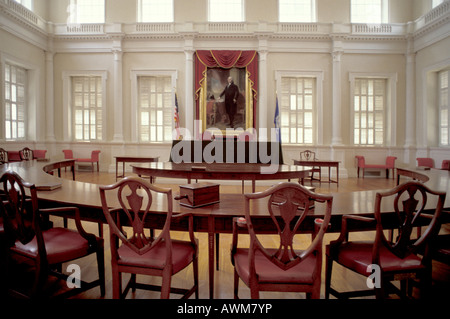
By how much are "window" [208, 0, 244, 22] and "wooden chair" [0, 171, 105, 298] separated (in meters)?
10.4

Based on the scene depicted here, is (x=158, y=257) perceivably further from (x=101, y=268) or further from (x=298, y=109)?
(x=298, y=109)

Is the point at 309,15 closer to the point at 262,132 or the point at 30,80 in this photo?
the point at 262,132

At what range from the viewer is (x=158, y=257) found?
1.92m

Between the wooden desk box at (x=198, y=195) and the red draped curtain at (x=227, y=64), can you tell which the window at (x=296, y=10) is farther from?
the wooden desk box at (x=198, y=195)

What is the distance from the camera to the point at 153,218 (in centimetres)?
210

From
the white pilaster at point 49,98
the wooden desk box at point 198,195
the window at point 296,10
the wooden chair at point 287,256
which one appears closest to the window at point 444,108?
the window at point 296,10

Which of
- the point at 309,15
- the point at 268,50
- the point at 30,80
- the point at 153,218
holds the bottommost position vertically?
the point at 153,218

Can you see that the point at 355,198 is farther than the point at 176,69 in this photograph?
No

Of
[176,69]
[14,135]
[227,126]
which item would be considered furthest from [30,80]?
[227,126]

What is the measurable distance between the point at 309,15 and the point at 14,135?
11528 millimetres

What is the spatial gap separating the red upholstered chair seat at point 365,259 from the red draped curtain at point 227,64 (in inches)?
334

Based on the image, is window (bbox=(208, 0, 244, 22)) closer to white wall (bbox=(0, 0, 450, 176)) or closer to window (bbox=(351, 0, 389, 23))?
white wall (bbox=(0, 0, 450, 176))

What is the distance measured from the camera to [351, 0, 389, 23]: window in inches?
425

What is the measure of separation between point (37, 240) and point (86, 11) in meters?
11.8
